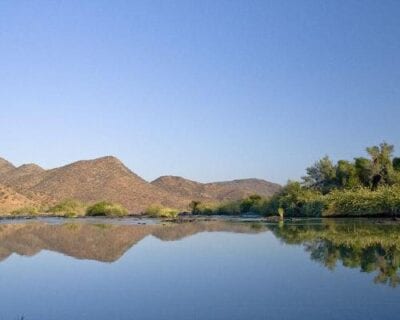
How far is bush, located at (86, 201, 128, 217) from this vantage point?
74438mm

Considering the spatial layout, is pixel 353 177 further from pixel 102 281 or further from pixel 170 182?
pixel 170 182

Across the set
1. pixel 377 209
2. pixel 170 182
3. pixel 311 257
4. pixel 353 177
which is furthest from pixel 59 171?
pixel 311 257

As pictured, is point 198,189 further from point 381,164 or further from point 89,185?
point 381,164

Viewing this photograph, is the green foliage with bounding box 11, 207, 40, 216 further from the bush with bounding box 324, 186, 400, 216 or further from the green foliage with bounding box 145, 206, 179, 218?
the bush with bounding box 324, 186, 400, 216

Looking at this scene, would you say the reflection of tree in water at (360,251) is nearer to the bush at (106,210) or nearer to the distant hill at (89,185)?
the bush at (106,210)

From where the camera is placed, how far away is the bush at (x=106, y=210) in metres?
74.4

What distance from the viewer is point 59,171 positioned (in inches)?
4791

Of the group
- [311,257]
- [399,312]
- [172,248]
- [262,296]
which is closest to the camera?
[399,312]

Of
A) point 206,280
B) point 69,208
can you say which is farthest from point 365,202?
point 69,208

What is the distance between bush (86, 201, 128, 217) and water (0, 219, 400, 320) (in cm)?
4625

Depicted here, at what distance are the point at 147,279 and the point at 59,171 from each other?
109 metres

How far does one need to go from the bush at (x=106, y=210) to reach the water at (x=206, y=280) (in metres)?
46.2

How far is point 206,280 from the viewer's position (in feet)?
52.2

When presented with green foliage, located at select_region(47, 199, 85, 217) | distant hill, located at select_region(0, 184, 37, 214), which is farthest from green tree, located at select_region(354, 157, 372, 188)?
distant hill, located at select_region(0, 184, 37, 214)
